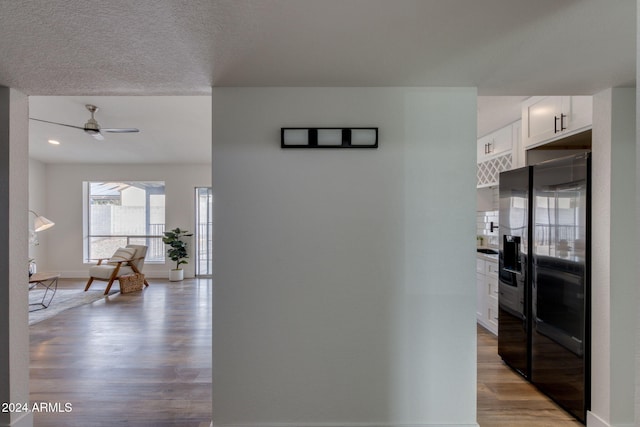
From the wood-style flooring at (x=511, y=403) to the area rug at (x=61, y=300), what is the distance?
17.2 ft

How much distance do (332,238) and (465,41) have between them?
1251 millimetres

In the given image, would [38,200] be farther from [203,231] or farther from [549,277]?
[549,277]

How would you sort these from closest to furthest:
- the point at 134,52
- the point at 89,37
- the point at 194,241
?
1. the point at 89,37
2. the point at 134,52
3. the point at 194,241

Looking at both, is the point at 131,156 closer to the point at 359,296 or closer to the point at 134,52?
the point at 134,52

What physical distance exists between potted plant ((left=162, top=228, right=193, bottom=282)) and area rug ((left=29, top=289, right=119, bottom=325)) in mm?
1073

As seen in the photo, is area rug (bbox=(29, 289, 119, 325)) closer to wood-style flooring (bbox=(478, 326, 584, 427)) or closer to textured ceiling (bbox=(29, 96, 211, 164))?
textured ceiling (bbox=(29, 96, 211, 164))

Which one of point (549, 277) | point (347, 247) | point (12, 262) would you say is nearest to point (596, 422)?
point (549, 277)

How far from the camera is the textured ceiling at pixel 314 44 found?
1.18 m

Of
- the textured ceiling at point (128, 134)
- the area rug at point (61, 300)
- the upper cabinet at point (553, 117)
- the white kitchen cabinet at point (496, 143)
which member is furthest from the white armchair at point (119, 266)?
the upper cabinet at point (553, 117)

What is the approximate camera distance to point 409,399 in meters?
1.90

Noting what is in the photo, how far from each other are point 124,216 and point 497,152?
7.56 metres

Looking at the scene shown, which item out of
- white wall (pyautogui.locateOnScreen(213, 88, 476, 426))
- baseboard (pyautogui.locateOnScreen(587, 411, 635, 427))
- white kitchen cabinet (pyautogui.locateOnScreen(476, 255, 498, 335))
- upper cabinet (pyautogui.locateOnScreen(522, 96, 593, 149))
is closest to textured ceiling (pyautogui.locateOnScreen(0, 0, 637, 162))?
white wall (pyautogui.locateOnScreen(213, 88, 476, 426))

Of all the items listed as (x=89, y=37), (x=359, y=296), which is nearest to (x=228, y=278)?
(x=359, y=296)

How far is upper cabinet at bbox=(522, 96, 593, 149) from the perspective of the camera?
2.27 metres
